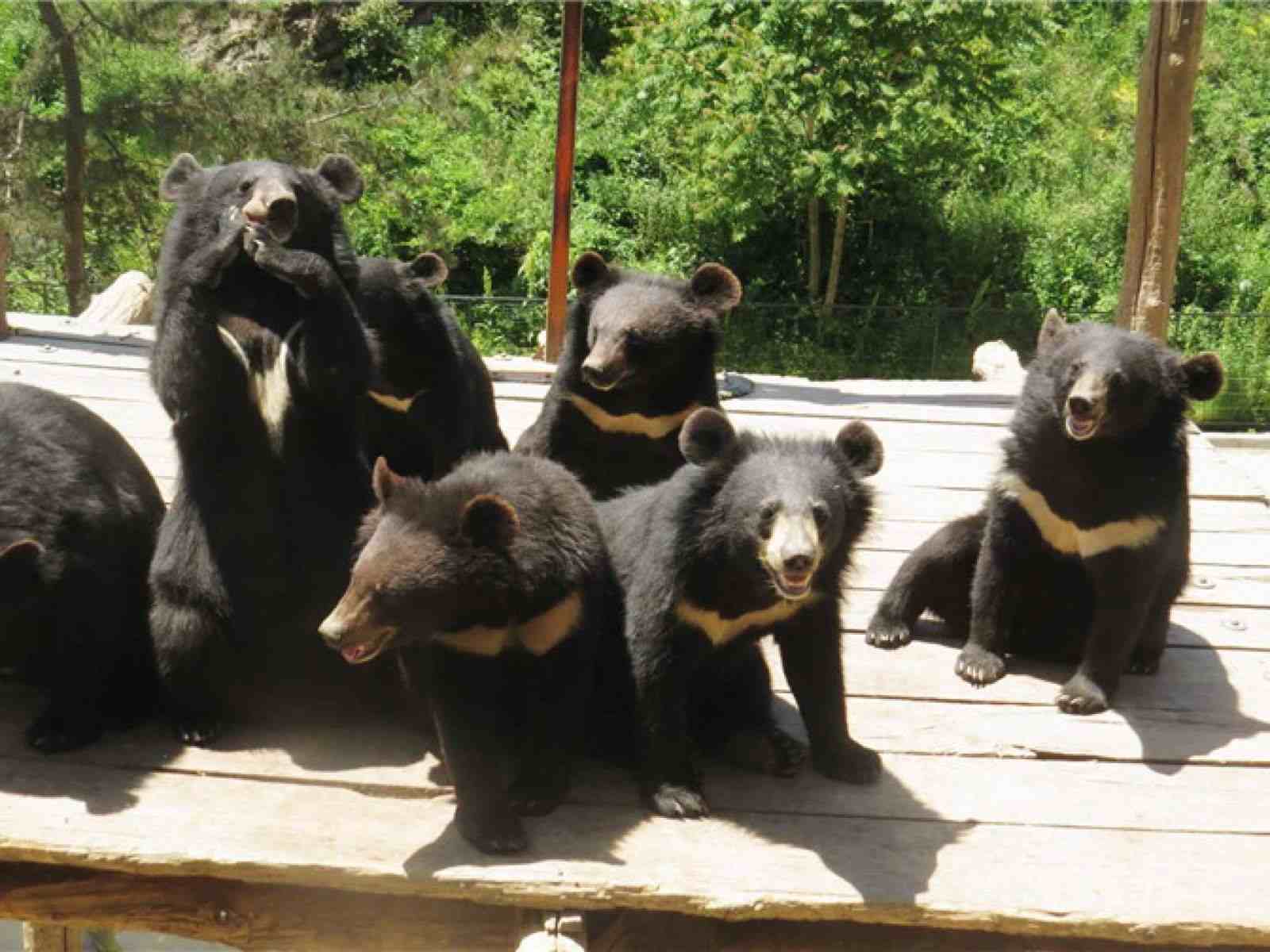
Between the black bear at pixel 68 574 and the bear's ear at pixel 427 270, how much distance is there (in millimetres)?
1579

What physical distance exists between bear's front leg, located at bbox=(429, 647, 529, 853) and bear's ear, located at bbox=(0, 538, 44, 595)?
99 cm

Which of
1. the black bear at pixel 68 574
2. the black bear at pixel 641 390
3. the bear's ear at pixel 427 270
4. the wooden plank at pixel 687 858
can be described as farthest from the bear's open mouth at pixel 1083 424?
the black bear at pixel 68 574

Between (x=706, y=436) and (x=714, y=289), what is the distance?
1.58 metres

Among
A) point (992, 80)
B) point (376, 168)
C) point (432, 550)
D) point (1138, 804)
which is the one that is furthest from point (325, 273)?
point (992, 80)

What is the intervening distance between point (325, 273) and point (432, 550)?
80 centimetres

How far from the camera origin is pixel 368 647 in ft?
10.5

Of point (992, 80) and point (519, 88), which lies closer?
point (992, 80)

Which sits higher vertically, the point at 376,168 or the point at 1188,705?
the point at 376,168

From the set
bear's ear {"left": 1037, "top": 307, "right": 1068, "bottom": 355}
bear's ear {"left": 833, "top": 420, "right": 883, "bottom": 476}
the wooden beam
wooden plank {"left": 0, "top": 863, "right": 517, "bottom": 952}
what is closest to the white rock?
the wooden beam

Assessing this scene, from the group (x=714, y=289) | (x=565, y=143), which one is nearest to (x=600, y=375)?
(x=714, y=289)

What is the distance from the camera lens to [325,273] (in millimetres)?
3645

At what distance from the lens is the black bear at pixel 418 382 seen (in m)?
5.24

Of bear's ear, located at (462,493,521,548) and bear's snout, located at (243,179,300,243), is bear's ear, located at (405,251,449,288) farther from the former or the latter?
bear's ear, located at (462,493,521,548)

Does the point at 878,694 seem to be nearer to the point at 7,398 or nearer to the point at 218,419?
the point at 218,419
